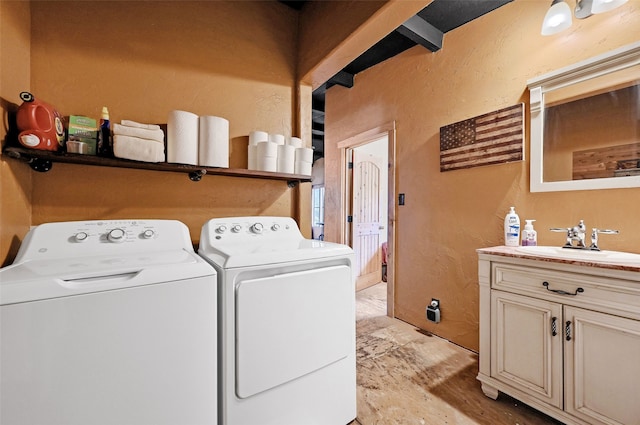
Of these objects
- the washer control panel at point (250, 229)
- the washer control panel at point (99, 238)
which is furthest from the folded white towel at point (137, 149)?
the washer control panel at point (250, 229)

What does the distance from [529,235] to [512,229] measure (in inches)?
3.8

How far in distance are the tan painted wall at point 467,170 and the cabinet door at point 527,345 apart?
0.57 meters

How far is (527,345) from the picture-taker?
141cm

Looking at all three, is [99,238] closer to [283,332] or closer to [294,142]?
[283,332]

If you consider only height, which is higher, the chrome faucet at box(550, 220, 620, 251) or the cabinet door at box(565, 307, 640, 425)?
the chrome faucet at box(550, 220, 620, 251)

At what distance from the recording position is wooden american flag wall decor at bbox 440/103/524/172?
1861 mm

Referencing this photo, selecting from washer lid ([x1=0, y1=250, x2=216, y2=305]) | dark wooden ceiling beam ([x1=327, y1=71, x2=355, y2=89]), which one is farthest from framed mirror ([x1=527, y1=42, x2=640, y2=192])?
washer lid ([x1=0, y1=250, x2=216, y2=305])

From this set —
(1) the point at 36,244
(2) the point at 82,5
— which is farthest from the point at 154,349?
(2) the point at 82,5

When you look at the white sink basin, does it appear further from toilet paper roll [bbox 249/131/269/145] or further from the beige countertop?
toilet paper roll [bbox 249/131/269/145]

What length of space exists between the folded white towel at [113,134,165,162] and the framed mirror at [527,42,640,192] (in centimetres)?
222

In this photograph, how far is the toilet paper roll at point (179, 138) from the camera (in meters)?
1.31

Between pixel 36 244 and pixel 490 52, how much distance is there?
2871 millimetres

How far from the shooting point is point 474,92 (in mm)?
2096

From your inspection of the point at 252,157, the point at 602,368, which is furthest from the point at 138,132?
the point at 602,368
